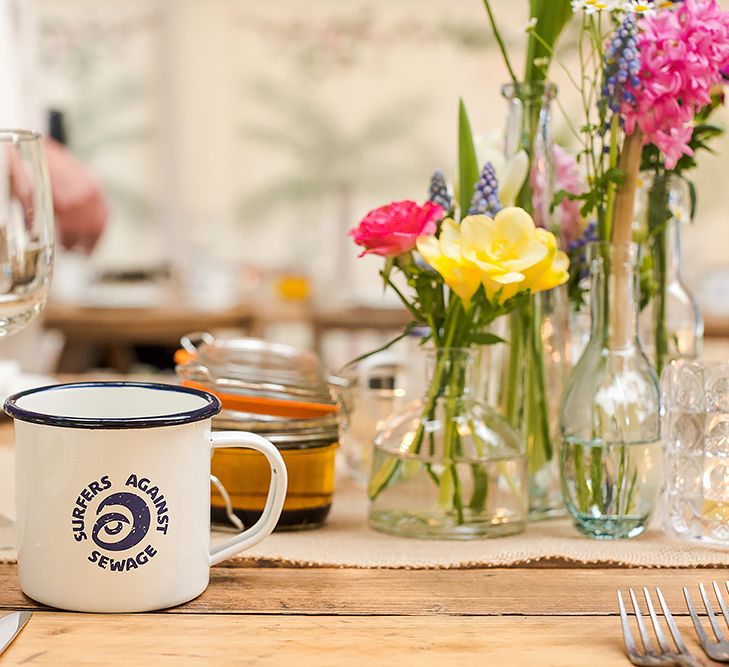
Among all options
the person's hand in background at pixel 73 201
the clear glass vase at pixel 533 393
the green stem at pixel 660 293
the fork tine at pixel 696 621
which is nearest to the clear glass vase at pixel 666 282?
the green stem at pixel 660 293

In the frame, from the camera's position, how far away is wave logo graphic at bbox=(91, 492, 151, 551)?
64 centimetres

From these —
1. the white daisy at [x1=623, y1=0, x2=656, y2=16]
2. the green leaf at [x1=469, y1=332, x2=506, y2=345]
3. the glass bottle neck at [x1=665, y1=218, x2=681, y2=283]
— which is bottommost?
the green leaf at [x1=469, y1=332, x2=506, y2=345]

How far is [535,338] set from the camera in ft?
3.05

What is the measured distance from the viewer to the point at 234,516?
838 mm

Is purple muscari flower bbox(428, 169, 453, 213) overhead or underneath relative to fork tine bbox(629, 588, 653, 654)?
overhead

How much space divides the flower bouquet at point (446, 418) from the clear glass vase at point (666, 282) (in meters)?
0.16

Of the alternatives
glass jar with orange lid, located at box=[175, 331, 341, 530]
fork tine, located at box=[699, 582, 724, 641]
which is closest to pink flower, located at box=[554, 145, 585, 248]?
glass jar with orange lid, located at box=[175, 331, 341, 530]

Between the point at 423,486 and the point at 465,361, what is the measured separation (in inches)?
4.2

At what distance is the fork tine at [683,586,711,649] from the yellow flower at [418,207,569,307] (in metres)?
0.25

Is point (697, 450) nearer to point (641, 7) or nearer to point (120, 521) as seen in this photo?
point (641, 7)

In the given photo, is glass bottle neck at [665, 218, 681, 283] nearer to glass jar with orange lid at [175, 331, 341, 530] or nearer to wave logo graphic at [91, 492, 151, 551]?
glass jar with orange lid at [175, 331, 341, 530]

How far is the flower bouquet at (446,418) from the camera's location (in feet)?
2.73

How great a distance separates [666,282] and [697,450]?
21 centimetres

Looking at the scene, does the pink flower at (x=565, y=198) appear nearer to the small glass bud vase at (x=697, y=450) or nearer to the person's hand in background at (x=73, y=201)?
the small glass bud vase at (x=697, y=450)
